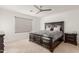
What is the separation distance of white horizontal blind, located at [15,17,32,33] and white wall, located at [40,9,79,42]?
316 millimetres

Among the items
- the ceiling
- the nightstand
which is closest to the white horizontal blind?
the ceiling

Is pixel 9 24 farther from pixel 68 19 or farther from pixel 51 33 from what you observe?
pixel 68 19

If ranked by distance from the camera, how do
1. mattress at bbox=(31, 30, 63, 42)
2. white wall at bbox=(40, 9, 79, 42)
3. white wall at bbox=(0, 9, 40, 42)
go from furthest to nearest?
1. mattress at bbox=(31, 30, 63, 42)
2. white wall at bbox=(40, 9, 79, 42)
3. white wall at bbox=(0, 9, 40, 42)

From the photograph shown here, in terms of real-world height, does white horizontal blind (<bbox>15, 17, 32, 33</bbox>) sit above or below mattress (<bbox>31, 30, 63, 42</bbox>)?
above

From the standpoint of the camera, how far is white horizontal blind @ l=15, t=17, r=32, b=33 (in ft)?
4.40

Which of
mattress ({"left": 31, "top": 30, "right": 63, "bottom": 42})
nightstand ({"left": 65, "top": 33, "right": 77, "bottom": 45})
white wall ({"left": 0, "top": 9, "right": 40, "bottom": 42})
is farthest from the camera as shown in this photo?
mattress ({"left": 31, "top": 30, "right": 63, "bottom": 42})

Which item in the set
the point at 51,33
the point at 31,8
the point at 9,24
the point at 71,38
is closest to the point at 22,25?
the point at 9,24

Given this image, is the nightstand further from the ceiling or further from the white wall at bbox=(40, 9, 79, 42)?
the ceiling

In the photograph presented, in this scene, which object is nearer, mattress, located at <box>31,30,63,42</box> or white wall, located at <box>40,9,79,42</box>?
white wall, located at <box>40,9,79,42</box>

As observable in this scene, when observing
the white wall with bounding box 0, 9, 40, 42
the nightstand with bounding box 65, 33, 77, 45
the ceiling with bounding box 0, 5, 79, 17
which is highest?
the ceiling with bounding box 0, 5, 79, 17

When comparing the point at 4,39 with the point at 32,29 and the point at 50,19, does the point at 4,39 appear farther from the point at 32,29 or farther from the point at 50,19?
the point at 50,19

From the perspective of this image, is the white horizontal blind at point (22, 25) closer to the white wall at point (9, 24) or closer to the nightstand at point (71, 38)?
the white wall at point (9, 24)

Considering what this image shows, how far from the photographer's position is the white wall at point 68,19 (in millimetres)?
1309
